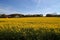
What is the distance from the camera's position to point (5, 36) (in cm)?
695

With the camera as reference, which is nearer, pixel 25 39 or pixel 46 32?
pixel 25 39

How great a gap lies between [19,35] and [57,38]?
206cm

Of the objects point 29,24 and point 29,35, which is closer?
point 29,35

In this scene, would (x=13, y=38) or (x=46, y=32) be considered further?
(x=46, y=32)

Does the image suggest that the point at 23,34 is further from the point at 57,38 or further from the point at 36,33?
the point at 57,38

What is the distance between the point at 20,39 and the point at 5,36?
2.87 ft

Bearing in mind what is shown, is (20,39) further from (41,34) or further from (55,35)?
(55,35)

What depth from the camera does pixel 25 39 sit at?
6.75m

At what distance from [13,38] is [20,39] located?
377 millimetres

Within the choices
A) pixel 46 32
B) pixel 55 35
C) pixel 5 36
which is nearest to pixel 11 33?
pixel 5 36

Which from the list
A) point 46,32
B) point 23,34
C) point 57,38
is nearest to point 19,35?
point 23,34

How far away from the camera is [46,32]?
284 inches

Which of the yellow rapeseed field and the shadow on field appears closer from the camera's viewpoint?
the shadow on field

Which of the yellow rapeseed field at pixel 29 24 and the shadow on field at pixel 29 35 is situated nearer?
the shadow on field at pixel 29 35
